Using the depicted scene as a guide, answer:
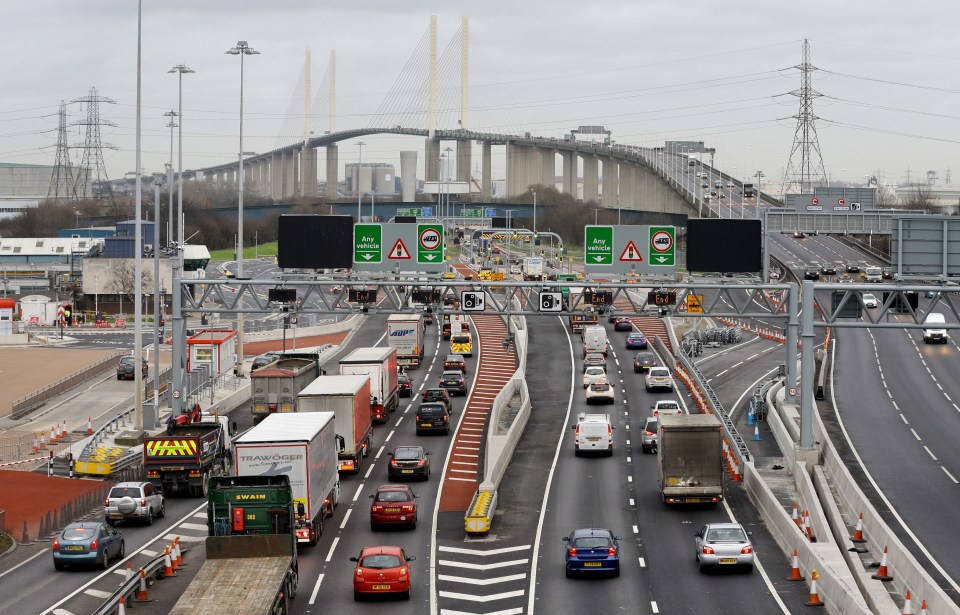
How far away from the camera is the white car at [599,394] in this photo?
6688 cm

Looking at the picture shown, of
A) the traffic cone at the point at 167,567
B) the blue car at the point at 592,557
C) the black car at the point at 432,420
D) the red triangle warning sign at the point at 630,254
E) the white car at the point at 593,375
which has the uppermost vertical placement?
the red triangle warning sign at the point at 630,254

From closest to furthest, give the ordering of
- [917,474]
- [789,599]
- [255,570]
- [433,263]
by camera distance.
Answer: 1. [255,570]
2. [789,599]
3. [917,474]
4. [433,263]

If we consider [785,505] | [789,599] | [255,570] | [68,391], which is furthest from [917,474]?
[68,391]

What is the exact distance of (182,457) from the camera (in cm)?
4391

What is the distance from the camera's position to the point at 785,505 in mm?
42875

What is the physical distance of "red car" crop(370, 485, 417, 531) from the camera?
38.8m

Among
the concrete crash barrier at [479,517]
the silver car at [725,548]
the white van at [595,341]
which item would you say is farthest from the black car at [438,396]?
the silver car at [725,548]

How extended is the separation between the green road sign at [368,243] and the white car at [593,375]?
20320 mm

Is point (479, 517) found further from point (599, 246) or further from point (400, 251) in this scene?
point (400, 251)

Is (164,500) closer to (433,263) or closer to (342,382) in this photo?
(342,382)

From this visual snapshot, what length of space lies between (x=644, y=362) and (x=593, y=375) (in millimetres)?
6450

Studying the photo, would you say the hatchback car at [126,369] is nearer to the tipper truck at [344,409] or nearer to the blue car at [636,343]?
the blue car at [636,343]

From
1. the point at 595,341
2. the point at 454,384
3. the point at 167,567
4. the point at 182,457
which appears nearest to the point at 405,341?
the point at 454,384

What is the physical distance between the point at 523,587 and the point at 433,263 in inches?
884
